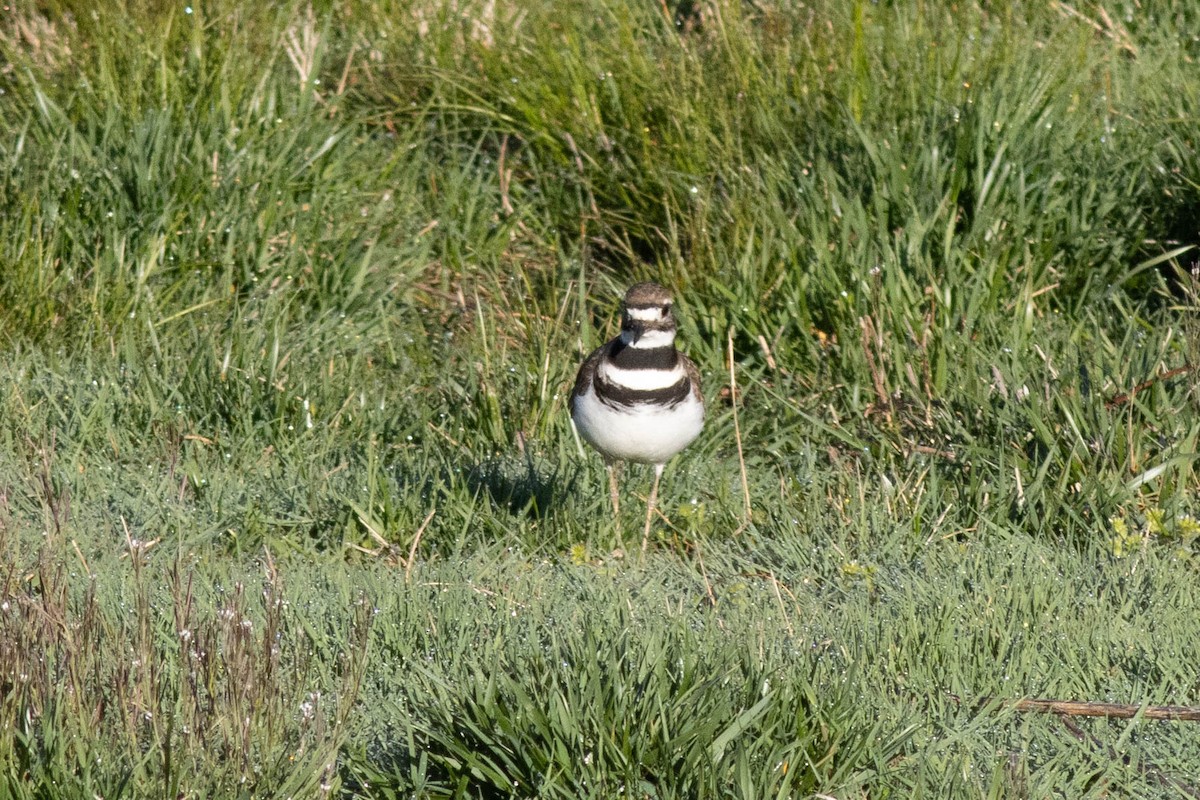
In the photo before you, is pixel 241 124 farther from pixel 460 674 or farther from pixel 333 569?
pixel 460 674

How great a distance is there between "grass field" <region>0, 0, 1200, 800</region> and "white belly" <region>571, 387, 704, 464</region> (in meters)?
0.24

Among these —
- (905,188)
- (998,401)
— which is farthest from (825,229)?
(998,401)

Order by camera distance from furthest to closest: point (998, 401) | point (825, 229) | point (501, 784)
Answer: point (825, 229)
point (998, 401)
point (501, 784)

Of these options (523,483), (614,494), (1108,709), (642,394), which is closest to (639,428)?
(642,394)

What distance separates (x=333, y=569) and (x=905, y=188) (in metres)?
2.82

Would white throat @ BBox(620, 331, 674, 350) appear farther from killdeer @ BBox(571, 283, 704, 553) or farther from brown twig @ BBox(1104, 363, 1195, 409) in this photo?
brown twig @ BBox(1104, 363, 1195, 409)

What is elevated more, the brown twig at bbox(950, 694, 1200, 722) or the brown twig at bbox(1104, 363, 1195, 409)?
the brown twig at bbox(950, 694, 1200, 722)

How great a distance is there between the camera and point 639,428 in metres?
4.59

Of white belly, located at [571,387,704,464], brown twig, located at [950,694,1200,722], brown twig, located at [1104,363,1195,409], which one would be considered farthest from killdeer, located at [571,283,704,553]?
brown twig, located at [950,694,1200,722]

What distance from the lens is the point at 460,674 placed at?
356 cm

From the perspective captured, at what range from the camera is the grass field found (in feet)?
10.5

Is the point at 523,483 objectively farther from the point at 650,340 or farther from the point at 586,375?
the point at 650,340

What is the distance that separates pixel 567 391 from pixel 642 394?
3.38ft

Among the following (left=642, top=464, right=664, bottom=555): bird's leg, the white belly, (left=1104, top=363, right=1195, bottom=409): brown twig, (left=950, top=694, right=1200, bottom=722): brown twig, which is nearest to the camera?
(left=950, top=694, right=1200, bottom=722): brown twig
